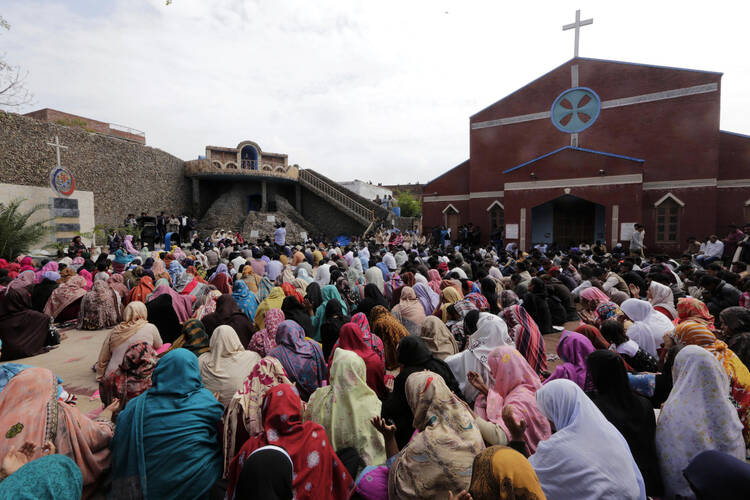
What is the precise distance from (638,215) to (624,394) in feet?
49.0

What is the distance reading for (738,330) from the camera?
312cm

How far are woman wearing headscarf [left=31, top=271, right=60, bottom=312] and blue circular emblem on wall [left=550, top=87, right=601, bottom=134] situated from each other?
19149mm

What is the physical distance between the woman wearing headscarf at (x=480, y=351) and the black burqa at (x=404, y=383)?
271 millimetres

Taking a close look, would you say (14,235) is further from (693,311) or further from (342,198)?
(342,198)

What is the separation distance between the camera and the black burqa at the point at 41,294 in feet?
21.8

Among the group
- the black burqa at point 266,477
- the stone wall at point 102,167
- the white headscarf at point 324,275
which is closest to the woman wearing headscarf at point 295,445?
the black burqa at point 266,477

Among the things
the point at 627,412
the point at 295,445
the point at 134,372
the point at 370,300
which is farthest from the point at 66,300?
the point at 627,412

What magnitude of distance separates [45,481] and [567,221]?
A: 18.6 metres

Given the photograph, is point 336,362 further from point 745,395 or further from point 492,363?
point 745,395

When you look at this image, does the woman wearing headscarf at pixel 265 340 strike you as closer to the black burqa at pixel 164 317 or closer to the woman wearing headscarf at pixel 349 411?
the woman wearing headscarf at pixel 349 411

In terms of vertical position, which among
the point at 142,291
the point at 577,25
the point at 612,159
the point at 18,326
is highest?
the point at 577,25

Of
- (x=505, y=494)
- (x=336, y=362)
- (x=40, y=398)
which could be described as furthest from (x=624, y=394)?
(x=40, y=398)

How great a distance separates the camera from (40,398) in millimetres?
2152

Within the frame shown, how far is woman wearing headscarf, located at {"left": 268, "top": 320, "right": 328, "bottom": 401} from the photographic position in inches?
132
